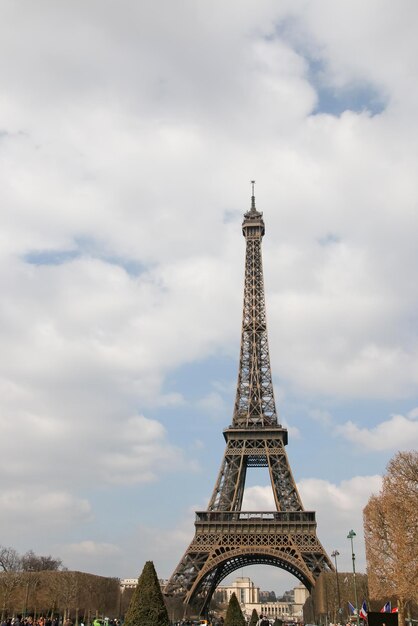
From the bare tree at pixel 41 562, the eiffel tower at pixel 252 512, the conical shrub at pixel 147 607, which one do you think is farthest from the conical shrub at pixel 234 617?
the bare tree at pixel 41 562

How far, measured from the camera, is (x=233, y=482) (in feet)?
257

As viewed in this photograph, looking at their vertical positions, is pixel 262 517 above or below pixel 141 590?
above

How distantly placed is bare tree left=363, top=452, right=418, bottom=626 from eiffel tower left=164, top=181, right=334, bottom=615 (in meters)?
22.0

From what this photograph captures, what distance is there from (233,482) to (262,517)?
6267mm

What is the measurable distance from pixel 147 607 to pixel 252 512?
49.7 meters

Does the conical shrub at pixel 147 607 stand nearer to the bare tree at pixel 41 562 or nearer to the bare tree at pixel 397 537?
the bare tree at pixel 397 537

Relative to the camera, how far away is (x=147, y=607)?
2597 cm

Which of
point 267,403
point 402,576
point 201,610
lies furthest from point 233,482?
point 402,576

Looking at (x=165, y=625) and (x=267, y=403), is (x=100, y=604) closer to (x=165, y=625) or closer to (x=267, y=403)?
(x=267, y=403)

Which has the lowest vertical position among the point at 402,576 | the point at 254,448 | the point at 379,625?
the point at 379,625

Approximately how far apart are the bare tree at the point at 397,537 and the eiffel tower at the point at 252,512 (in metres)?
22.0

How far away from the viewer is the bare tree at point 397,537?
42.2 m

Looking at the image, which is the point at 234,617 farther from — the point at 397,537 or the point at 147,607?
the point at 397,537

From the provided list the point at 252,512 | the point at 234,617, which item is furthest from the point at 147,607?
the point at 252,512
